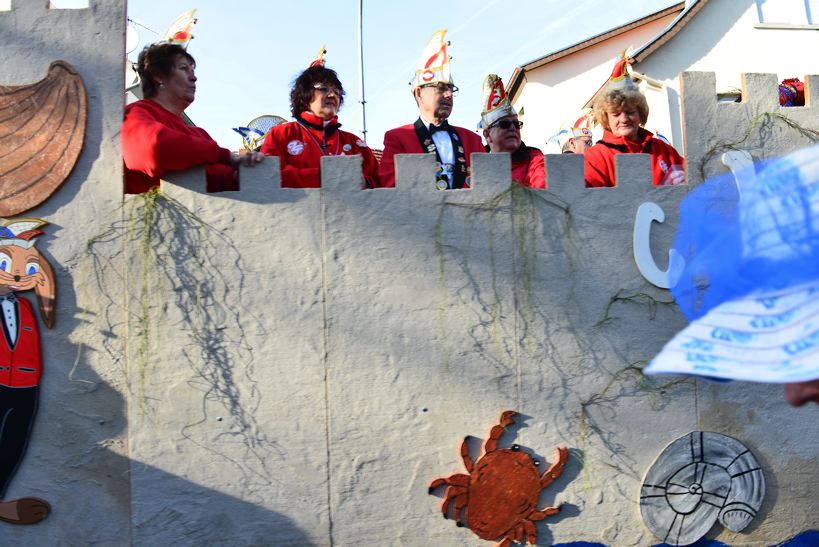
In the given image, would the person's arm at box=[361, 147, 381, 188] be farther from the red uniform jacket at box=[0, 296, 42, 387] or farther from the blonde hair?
the red uniform jacket at box=[0, 296, 42, 387]

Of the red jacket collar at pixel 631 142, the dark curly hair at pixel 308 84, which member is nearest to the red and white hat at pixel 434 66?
the dark curly hair at pixel 308 84

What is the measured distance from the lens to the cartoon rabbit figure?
450cm

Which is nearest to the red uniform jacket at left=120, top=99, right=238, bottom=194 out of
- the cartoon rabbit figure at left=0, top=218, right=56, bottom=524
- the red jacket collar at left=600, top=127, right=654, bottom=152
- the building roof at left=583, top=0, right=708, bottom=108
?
the cartoon rabbit figure at left=0, top=218, right=56, bottom=524

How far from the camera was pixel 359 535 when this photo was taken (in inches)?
184

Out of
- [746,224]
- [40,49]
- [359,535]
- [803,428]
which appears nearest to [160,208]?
[40,49]

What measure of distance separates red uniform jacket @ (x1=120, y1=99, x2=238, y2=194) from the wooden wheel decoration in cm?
29

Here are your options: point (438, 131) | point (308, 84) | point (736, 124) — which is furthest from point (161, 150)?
point (736, 124)

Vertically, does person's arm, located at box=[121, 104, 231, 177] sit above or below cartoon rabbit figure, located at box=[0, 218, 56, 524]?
above

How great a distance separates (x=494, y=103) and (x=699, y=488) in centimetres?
273

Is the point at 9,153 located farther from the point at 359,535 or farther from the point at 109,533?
the point at 359,535

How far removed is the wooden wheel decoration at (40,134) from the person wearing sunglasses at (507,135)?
2.50 meters

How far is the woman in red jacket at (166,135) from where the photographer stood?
4.46m

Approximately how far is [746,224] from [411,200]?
3.11m

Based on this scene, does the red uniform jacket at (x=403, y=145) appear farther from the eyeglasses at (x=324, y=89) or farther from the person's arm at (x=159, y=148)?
the person's arm at (x=159, y=148)
